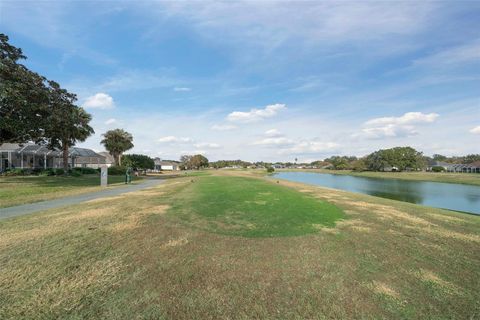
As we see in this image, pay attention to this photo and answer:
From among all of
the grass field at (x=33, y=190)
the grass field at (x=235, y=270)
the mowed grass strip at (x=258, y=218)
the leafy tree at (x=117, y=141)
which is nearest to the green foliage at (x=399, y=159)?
the leafy tree at (x=117, y=141)

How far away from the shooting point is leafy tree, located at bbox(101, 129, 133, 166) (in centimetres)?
6088

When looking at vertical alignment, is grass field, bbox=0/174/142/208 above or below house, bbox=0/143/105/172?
below

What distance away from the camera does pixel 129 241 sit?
19.3ft

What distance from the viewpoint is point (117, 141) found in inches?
2430

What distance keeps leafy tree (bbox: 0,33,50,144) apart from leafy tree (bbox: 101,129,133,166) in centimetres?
3974

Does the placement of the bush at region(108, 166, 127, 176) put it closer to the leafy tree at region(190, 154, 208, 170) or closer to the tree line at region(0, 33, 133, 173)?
the tree line at region(0, 33, 133, 173)

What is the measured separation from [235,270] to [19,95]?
73.8ft

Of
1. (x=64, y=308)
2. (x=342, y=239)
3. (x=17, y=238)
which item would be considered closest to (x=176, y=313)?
(x=64, y=308)

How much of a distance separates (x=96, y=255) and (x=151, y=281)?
188cm

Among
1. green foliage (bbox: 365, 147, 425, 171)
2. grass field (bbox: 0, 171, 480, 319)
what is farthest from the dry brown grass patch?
green foliage (bbox: 365, 147, 425, 171)

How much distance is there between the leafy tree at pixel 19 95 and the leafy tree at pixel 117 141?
130 ft

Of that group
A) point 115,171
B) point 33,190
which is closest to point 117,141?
point 115,171

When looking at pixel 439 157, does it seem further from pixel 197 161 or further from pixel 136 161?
pixel 136 161

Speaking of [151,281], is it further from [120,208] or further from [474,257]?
[120,208]
